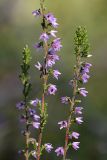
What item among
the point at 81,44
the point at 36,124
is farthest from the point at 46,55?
the point at 36,124

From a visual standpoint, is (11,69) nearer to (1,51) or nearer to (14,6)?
(1,51)

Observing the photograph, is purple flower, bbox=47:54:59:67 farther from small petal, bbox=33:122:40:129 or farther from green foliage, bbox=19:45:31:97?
small petal, bbox=33:122:40:129

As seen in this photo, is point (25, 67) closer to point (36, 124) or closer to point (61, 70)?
point (36, 124)

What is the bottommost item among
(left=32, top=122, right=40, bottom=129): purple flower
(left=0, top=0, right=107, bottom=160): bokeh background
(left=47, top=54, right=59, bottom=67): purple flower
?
(left=32, top=122, right=40, bottom=129): purple flower

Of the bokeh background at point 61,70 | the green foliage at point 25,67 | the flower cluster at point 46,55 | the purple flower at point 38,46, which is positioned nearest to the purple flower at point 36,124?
the flower cluster at point 46,55

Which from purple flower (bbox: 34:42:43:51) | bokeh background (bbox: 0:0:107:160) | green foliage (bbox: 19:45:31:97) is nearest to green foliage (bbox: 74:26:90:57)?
purple flower (bbox: 34:42:43:51)

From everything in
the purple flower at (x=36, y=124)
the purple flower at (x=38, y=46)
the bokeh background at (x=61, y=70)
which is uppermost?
the bokeh background at (x=61, y=70)

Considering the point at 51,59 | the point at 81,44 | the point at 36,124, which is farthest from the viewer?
the point at 36,124

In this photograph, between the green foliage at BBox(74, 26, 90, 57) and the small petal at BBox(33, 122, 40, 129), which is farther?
the small petal at BBox(33, 122, 40, 129)

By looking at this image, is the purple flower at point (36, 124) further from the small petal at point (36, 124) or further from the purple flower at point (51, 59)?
the purple flower at point (51, 59)
